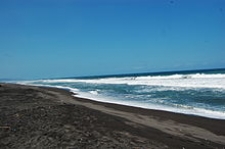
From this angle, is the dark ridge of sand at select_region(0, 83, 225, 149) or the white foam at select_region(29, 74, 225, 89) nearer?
the dark ridge of sand at select_region(0, 83, 225, 149)

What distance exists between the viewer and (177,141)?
796cm

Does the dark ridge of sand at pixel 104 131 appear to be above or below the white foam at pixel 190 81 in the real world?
below

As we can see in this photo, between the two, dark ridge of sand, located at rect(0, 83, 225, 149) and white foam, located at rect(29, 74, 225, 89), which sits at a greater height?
white foam, located at rect(29, 74, 225, 89)

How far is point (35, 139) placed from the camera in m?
7.22

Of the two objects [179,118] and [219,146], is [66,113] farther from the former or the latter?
[219,146]

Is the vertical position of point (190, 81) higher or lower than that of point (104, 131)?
higher

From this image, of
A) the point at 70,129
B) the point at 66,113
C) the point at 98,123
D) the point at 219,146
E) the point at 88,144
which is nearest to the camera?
the point at 88,144

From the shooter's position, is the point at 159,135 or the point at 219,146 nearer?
the point at 219,146

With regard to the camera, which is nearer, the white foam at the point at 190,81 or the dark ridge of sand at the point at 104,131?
the dark ridge of sand at the point at 104,131

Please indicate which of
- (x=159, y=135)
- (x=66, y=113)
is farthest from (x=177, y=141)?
(x=66, y=113)

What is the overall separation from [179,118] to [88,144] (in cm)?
579

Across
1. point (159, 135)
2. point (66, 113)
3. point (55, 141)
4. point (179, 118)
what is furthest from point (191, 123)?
point (55, 141)

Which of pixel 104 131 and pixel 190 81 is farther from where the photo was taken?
pixel 190 81

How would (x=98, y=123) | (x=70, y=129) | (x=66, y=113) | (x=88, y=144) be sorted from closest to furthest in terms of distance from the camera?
1. (x=88, y=144)
2. (x=70, y=129)
3. (x=98, y=123)
4. (x=66, y=113)
